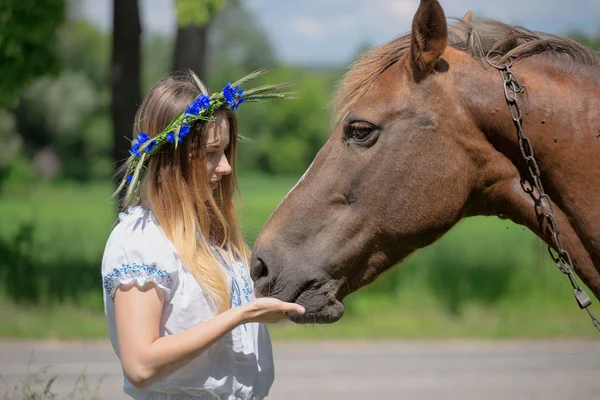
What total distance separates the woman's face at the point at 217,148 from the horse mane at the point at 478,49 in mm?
472

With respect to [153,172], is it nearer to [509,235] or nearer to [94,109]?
[509,235]

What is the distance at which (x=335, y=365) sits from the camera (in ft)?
Result: 28.5

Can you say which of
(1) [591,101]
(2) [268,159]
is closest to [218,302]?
(1) [591,101]

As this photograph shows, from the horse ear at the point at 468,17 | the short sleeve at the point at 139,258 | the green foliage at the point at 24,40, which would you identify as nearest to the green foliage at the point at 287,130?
the green foliage at the point at 24,40

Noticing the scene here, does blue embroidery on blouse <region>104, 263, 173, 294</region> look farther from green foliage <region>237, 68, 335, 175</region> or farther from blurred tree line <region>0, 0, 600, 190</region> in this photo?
green foliage <region>237, 68, 335, 175</region>

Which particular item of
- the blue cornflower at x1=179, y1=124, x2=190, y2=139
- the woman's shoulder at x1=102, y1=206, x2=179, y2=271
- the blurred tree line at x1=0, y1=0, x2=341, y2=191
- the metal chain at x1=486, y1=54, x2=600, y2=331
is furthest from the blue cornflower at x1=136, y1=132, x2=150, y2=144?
the metal chain at x1=486, y1=54, x2=600, y2=331

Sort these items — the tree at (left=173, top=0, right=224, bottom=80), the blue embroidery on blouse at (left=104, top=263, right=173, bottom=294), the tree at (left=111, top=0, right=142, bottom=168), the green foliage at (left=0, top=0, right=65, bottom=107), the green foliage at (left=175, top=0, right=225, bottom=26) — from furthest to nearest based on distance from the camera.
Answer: the tree at (left=173, top=0, right=224, bottom=80), the tree at (left=111, top=0, right=142, bottom=168), the green foliage at (left=0, top=0, right=65, bottom=107), the green foliage at (left=175, top=0, right=225, bottom=26), the blue embroidery on blouse at (left=104, top=263, right=173, bottom=294)

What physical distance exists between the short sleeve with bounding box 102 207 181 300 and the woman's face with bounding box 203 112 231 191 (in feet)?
1.10

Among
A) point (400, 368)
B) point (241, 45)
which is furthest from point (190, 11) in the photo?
point (241, 45)

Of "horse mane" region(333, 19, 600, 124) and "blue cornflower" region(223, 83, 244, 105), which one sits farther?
"blue cornflower" region(223, 83, 244, 105)

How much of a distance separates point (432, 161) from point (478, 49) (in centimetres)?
47

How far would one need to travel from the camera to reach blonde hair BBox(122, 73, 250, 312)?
2670mm

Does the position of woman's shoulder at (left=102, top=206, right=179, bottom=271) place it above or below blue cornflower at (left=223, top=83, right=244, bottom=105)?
below

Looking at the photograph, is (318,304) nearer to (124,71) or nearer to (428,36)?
(428,36)
